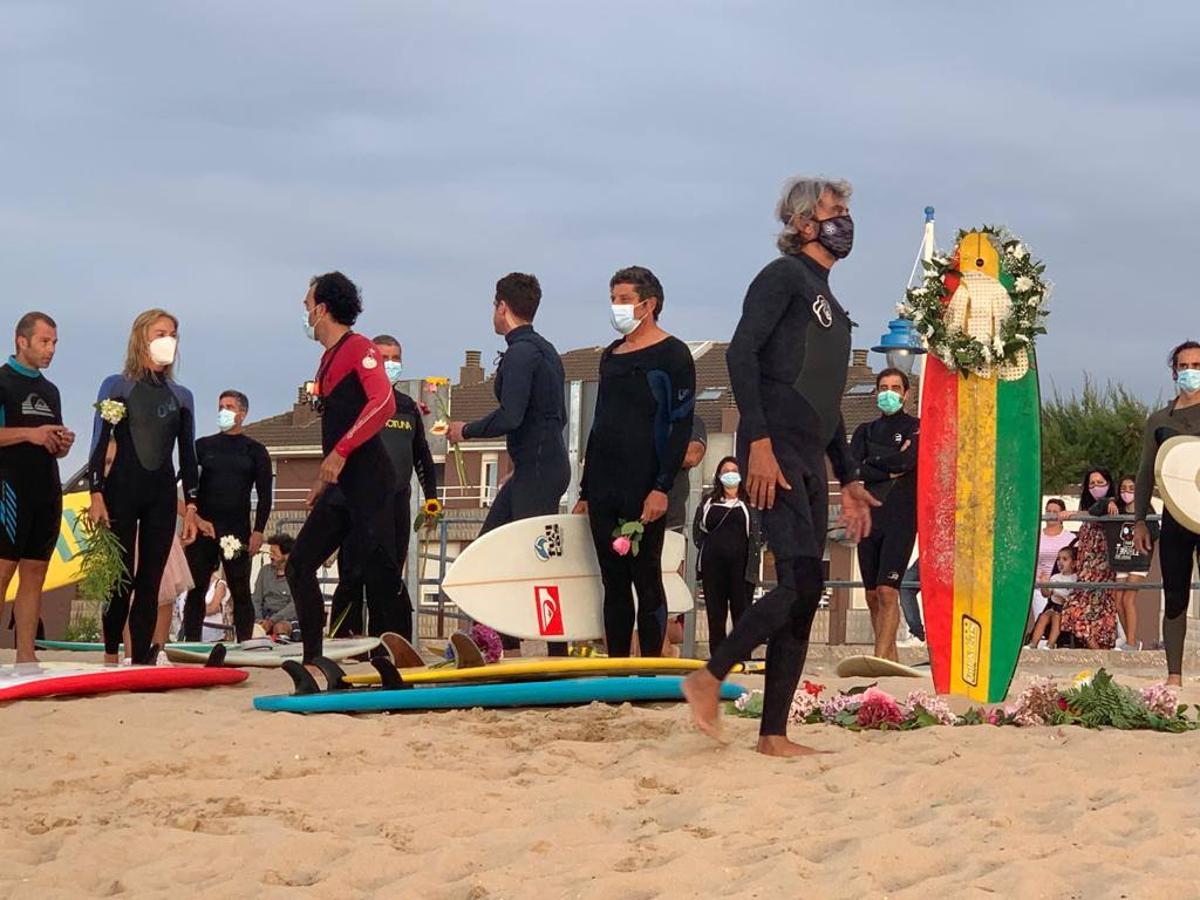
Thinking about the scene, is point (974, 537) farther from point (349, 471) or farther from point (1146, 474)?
point (349, 471)

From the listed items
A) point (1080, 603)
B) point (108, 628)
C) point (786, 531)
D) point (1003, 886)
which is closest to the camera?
point (1003, 886)

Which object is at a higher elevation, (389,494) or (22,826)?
(389,494)

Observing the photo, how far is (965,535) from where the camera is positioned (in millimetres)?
8258

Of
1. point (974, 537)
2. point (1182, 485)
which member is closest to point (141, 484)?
point (974, 537)

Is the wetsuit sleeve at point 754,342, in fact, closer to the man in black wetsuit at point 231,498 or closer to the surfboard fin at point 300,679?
the surfboard fin at point 300,679

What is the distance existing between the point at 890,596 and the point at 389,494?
3.88m

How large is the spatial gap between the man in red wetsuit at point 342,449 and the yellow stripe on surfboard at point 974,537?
2.61 meters

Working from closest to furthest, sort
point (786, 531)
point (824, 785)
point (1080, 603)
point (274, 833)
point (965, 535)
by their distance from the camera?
point (274, 833) → point (824, 785) → point (786, 531) → point (965, 535) → point (1080, 603)

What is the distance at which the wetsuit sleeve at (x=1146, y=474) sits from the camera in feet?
33.1

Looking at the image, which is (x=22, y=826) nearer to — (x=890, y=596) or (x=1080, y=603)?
(x=890, y=596)

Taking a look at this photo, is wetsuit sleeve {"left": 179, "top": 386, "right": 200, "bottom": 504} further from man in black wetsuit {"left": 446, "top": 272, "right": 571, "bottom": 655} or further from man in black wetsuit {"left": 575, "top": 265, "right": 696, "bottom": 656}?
man in black wetsuit {"left": 575, "top": 265, "right": 696, "bottom": 656}

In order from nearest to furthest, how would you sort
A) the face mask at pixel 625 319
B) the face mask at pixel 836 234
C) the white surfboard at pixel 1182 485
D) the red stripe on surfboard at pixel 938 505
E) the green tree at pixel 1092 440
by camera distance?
the face mask at pixel 836 234
the red stripe on surfboard at pixel 938 505
the face mask at pixel 625 319
the white surfboard at pixel 1182 485
the green tree at pixel 1092 440

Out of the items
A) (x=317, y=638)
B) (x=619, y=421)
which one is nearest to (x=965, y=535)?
(x=619, y=421)

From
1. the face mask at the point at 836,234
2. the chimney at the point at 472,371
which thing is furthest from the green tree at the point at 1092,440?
the face mask at the point at 836,234
